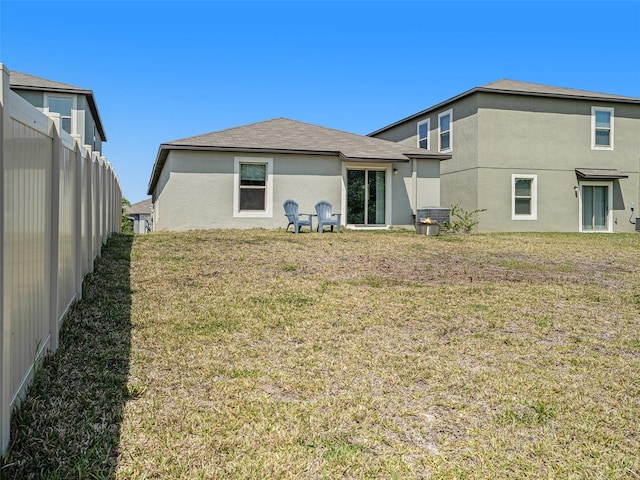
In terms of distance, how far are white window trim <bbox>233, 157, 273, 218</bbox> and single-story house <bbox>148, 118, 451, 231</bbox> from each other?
0.03 metres

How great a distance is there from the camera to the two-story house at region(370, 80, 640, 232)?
61.4 feet

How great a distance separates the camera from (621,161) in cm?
2038

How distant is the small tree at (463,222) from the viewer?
714 inches

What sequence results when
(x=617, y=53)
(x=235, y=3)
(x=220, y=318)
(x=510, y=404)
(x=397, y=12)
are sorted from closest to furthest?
(x=510, y=404), (x=220, y=318), (x=235, y=3), (x=397, y=12), (x=617, y=53)

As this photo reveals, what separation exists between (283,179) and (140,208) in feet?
128

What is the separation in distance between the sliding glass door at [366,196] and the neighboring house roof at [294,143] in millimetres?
836

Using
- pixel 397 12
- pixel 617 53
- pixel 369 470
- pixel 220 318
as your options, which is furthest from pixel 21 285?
pixel 617 53

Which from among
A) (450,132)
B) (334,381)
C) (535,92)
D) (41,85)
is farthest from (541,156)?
(41,85)

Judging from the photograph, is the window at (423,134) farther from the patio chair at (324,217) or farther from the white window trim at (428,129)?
the patio chair at (324,217)

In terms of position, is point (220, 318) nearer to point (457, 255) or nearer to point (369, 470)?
point (369, 470)

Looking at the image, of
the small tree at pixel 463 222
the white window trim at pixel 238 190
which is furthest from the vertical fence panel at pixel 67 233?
the small tree at pixel 463 222

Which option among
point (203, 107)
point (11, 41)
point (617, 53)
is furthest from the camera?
point (203, 107)

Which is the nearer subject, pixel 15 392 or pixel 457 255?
pixel 15 392

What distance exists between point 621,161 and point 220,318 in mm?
21089
